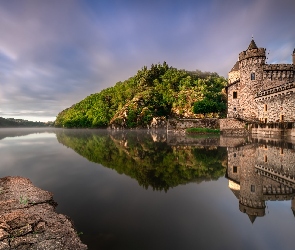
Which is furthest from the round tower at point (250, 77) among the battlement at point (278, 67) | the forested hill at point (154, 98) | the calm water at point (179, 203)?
the calm water at point (179, 203)

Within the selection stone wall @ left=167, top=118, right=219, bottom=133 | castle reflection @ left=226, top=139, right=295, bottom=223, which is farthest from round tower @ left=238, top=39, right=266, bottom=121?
castle reflection @ left=226, top=139, right=295, bottom=223

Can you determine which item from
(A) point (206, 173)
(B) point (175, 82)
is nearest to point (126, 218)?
(A) point (206, 173)

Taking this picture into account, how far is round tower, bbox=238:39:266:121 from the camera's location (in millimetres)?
52375

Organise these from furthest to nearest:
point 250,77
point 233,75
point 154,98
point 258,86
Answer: point 154,98 < point 233,75 < point 250,77 < point 258,86

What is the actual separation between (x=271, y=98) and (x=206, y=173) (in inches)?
1538

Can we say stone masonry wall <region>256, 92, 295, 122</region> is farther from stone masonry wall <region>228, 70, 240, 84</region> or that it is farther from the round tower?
stone masonry wall <region>228, 70, 240, 84</region>

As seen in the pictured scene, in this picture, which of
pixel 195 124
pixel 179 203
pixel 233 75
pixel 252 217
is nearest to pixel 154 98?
pixel 233 75

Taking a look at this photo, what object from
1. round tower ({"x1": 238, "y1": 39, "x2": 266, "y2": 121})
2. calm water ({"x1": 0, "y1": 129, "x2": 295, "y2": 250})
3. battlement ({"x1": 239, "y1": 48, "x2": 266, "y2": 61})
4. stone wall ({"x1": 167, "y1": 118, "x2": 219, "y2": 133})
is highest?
battlement ({"x1": 239, "y1": 48, "x2": 266, "y2": 61})

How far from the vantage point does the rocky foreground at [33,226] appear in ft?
20.4

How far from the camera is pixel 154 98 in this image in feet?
354

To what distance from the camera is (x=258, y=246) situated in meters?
6.56

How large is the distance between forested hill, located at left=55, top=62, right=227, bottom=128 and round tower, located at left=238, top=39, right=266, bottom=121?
2785cm

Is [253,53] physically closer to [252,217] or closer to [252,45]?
[252,45]

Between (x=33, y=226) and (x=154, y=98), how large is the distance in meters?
102
